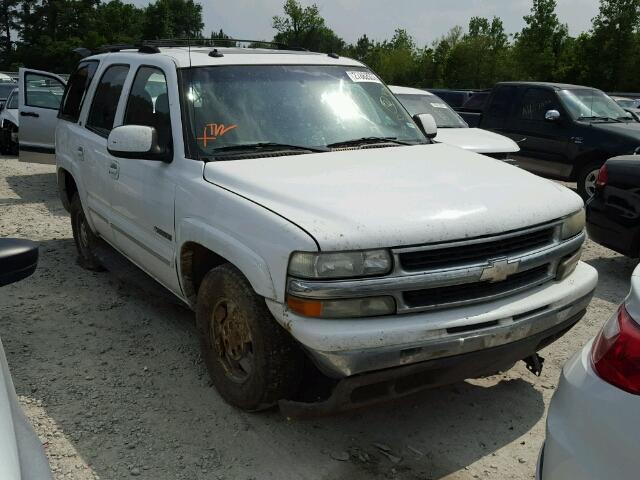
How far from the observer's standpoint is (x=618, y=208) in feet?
18.8

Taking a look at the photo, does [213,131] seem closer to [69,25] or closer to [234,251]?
[234,251]

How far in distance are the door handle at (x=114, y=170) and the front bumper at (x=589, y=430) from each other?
11.1 ft

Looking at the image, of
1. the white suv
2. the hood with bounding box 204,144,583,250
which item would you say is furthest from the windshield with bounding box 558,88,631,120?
the hood with bounding box 204,144,583,250

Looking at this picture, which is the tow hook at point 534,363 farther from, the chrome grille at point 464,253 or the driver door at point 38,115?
the driver door at point 38,115

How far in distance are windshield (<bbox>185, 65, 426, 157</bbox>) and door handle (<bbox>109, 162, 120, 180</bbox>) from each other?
94 centimetres

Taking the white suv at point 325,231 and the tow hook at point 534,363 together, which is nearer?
the white suv at point 325,231

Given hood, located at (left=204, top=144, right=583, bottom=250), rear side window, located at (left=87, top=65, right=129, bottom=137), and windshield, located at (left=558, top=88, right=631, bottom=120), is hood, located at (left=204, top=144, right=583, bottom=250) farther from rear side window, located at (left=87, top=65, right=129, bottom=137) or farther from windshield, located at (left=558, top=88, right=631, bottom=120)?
windshield, located at (left=558, top=88, right=631, bottom=120)

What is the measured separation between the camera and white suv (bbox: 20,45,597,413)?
2797 millimetres

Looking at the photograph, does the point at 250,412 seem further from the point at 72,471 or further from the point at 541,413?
the point at 541,413

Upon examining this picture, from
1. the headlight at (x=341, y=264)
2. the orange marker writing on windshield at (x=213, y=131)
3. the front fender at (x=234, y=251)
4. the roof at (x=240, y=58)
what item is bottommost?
the front fender at (x=234, y=251)

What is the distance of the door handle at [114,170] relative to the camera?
4598mm

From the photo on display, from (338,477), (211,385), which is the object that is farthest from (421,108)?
(338,477)

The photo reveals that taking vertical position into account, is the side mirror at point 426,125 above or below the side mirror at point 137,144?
above

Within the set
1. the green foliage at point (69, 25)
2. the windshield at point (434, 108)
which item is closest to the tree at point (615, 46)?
the windshield at point (434, 108)
